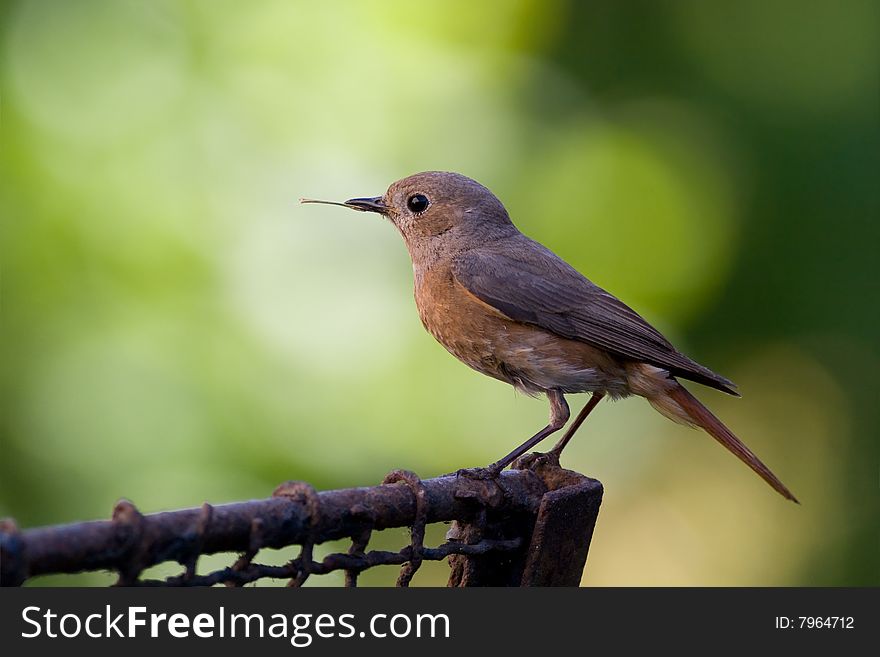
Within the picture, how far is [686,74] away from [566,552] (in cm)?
367

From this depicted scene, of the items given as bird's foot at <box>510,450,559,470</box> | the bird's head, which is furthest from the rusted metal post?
the bird's head

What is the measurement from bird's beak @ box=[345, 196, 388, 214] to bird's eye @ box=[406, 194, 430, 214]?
12cm

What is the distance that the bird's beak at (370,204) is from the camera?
4.40 metres

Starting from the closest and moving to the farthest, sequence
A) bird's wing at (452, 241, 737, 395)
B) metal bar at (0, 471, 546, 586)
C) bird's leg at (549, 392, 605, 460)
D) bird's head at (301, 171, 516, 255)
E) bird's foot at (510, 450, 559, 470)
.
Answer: metal bar at (0, 471, 546, 586), bird's foot at (510, 450, 559, 470), bird's leg at (549, 392, 605, 460), bird's wing at (452, 241, 737, 395), bird's head at (301, 171, 516, 255)

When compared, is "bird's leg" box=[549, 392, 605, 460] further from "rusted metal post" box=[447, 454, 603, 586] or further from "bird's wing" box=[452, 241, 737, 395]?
"rusted metal post" box=[447, 454, 603, 586]

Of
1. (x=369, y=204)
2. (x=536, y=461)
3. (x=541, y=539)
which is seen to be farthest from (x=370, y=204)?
(x=541, y=539)

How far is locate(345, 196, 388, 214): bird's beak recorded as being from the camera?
440 centimetres

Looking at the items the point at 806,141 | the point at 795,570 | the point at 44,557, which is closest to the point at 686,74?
the point at 806,141

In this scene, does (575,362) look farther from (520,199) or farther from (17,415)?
(17,415)

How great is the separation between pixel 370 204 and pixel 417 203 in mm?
199

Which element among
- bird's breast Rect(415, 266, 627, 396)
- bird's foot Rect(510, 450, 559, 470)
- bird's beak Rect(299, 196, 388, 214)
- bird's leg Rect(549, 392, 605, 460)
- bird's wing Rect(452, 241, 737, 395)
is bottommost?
bird's foot Rect(510, 450, 559, 470)

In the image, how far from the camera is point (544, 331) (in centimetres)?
394

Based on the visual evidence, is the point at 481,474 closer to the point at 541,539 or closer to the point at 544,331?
the point at 541,539

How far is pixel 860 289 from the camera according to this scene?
5113mm
